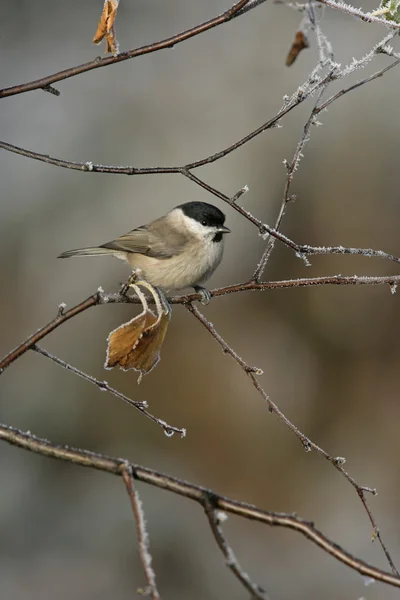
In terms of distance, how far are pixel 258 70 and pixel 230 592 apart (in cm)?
449

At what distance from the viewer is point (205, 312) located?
6.12 meters

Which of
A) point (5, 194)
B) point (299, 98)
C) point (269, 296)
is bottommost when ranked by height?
point (299, 98)

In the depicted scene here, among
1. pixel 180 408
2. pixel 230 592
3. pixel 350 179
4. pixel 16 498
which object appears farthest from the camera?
pixel 350 179

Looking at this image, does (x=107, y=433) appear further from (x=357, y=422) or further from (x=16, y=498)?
(x=357, y=422)

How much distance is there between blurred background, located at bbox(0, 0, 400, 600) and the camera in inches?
225

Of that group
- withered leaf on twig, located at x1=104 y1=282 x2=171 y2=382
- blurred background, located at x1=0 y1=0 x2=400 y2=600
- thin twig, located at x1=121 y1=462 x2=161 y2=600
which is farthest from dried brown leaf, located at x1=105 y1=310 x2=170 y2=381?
blurred background, located at x1=0 y1=0 x2=400 y2=600

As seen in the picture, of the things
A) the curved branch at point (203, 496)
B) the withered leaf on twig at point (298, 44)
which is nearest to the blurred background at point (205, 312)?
the curved branch at point (203, 496)

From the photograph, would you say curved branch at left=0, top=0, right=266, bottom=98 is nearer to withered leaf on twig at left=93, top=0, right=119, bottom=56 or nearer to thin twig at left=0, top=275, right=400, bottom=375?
withered leaf on twig at left=93, top=0, right=119, bottom=56

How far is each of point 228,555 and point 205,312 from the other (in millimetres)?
4940

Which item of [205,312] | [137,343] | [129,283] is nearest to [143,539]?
[137,343]

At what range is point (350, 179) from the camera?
6555mm

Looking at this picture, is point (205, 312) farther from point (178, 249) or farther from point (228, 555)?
point (228, 555)

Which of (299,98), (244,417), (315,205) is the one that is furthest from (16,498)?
(299,98)

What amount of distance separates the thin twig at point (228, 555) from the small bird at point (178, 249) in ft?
8.20
